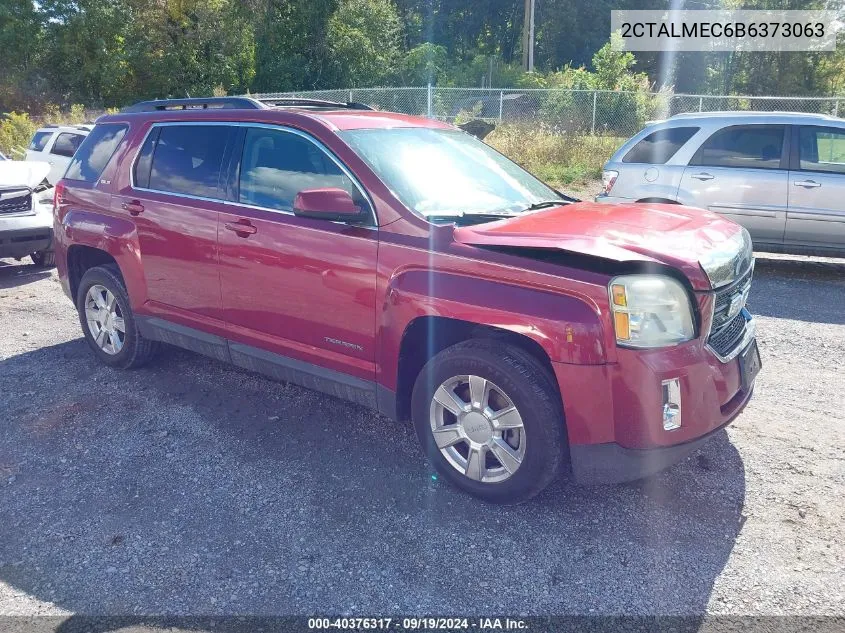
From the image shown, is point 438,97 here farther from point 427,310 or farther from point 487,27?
point 487,27

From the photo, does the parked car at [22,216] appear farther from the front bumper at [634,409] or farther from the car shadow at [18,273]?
the front bumper at [634,409]

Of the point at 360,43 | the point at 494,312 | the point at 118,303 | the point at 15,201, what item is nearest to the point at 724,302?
the point at 494,312

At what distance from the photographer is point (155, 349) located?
548 centimetres

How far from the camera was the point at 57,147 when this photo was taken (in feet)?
49.5

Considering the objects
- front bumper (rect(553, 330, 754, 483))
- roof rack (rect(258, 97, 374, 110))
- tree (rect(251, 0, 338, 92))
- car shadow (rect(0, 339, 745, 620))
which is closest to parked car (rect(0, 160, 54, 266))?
car shadow (rect(0, 339, 745, 620))

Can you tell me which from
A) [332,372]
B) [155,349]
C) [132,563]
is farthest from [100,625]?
[155,349]

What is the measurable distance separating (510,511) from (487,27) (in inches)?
2319

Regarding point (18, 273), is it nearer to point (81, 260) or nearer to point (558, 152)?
point (81, 260)

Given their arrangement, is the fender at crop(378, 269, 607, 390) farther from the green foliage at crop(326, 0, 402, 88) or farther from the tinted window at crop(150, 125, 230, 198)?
the green foliage at crop(326, 0, 402, 88)

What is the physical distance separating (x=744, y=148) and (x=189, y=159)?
6621 millimetres

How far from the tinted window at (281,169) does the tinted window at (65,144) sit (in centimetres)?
1222

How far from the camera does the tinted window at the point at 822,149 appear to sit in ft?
27.0

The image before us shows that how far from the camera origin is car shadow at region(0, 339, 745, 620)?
291 centimetres

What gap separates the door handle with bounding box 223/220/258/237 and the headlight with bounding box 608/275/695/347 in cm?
220
